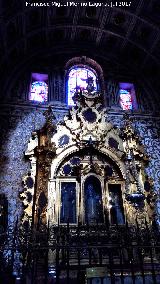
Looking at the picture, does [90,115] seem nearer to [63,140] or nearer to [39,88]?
[63,140]

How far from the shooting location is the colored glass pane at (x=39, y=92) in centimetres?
1226

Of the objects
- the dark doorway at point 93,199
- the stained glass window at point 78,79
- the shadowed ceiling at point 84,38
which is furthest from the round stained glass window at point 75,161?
the shadowed ceiling at point 84,38

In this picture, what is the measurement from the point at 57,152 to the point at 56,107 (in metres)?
2.60

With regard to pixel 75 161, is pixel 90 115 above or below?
above

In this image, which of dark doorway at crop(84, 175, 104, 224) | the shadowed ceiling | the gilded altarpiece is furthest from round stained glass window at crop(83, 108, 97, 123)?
the shadowed ceiling

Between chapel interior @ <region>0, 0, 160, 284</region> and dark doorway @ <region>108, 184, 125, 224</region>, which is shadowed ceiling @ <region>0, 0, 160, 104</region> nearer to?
chapel interior @ <region>0, 0, 160, 284</region>

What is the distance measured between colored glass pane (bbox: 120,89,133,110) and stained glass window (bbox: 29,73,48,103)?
147 inches

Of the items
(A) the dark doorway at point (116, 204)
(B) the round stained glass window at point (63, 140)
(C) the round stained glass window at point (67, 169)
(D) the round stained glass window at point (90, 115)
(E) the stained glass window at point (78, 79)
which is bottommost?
(A) the dark doorway at point (116, 204)

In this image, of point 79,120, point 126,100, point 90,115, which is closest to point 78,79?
point 126,100

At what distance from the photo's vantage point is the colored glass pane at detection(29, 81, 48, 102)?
12258 mm

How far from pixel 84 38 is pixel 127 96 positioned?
12.6 ft

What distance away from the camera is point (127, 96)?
13664 millimetres

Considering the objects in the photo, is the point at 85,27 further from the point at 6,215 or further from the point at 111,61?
the point at 6,215

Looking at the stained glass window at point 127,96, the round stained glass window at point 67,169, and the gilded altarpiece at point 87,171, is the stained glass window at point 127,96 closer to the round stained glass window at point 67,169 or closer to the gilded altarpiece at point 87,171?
the gilded altarpiece at point 87,171
